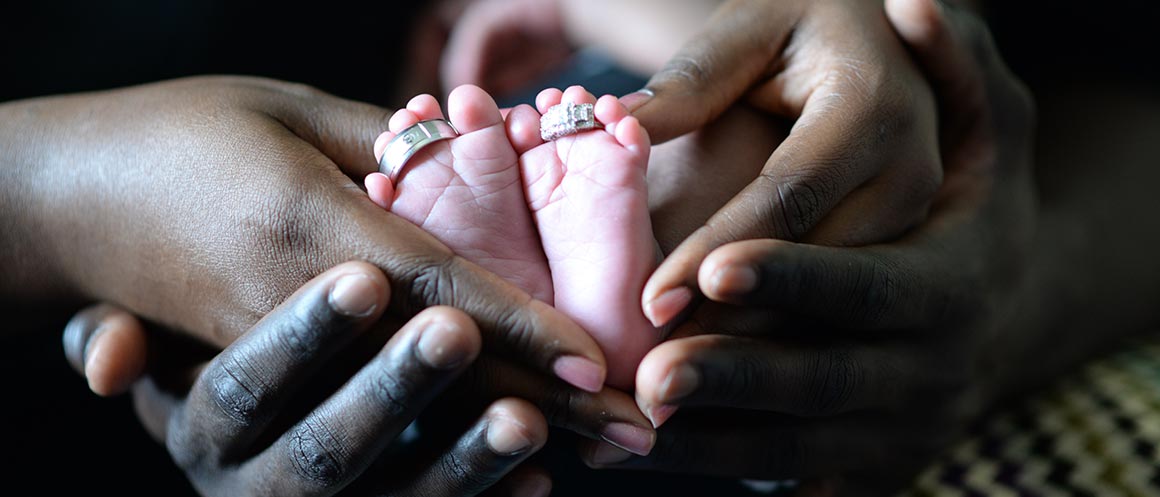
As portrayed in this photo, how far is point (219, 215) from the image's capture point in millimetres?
722

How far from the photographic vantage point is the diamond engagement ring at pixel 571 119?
0.73m

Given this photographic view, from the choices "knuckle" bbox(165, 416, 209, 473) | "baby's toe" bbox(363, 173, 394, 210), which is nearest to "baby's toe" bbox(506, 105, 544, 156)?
"baby's toe" bbox(363, 173, 394, 210)

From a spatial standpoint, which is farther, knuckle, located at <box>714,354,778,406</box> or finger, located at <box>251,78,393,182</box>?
finger, located at <box>251,78,393,182</box>

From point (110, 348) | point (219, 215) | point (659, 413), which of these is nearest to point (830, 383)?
point (659, 413)

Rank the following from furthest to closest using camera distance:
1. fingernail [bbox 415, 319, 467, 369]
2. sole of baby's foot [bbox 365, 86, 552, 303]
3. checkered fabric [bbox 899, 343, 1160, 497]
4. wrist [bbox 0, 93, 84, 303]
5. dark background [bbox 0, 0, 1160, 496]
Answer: dark background [bbox 0, 0, 1160, 496], checkered fabric [bbox 899, 343, 1160, 497], wrist [bbox 0, 93, 84, 303], sole of baby's foot [bbox 365, 86, 552, 303], fingernail [bbox 415, 319, 467, 369]

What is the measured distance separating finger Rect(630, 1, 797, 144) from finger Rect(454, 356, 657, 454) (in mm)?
240

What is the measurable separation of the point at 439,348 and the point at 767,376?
10.9 inches

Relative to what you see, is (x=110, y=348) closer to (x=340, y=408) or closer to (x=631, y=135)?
(x=340, y=408)

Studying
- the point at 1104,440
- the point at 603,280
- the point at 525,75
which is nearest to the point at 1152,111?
the point at 1104,440

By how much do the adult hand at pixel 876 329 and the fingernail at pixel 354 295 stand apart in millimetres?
211

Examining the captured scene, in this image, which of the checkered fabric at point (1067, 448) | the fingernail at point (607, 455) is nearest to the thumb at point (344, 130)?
the fingernail at point (607, 455)

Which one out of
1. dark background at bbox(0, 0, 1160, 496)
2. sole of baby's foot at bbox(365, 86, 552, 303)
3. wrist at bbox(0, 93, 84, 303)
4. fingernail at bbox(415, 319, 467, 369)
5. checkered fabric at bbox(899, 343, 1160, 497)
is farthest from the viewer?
dark background at bbox(0, 0, 1160, 496)

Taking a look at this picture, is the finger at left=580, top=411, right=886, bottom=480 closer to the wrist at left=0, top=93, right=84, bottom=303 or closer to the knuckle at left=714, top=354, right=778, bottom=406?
the knuckle at left=714, top=354, right=778, bottom=406

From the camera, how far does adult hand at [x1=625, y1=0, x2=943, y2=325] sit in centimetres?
72
